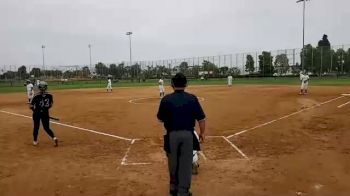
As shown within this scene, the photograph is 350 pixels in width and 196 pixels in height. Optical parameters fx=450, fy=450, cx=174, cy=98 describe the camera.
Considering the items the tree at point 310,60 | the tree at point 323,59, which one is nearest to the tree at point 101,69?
the tree at point 310,60

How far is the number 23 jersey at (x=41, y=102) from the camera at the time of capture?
12305 mm

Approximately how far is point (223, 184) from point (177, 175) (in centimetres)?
228

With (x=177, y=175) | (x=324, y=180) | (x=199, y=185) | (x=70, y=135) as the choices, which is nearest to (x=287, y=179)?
(x=324, y=180)

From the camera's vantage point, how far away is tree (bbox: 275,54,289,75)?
74.4m

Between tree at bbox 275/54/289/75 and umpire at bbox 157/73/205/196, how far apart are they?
7017 cm

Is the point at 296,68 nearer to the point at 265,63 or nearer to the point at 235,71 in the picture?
the point at 265,63

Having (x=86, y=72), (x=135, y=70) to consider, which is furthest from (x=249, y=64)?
(x=86, y=72)

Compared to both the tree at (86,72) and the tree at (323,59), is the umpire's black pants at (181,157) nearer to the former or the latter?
Answer: the tree at (323,59)

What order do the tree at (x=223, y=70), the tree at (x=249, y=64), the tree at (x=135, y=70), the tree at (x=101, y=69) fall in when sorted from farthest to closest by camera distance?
the tree at (x=101, y=69) < the tree at (x=135, y=70) < the tree at (x=223, y=70) < the tree at (x=249, y=64)

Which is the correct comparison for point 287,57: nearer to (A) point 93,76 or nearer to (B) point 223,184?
(A) point 93,76

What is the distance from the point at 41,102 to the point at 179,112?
7354 mm

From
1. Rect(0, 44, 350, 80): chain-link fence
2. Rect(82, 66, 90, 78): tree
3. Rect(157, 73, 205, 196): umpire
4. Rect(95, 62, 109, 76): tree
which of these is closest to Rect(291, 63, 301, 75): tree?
Rect(0, 44, 350, 80): chain-link fence

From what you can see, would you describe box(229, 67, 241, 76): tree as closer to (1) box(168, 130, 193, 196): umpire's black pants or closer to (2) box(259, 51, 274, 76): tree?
(2) box(259, 51, 274, 76): tree

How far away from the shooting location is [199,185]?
8.16m
